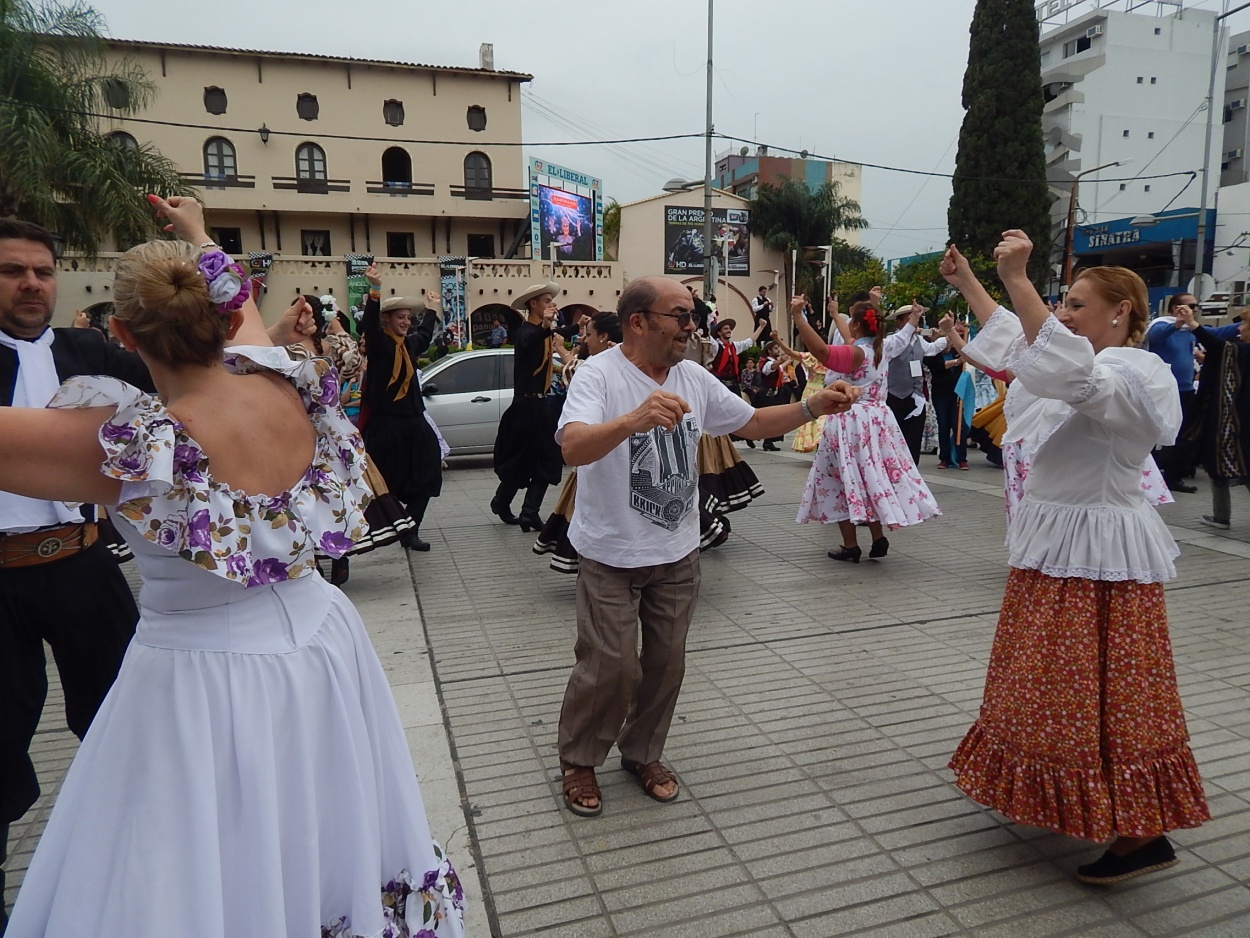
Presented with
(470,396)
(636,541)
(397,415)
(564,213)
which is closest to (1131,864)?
(636,541)

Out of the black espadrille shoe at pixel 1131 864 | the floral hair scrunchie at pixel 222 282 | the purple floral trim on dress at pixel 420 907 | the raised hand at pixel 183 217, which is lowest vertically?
the black espadrille shoe at pixel 1131 864

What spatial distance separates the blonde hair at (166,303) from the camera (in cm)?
177

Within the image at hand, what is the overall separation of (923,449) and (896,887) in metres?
11.6

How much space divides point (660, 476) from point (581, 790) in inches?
44.9

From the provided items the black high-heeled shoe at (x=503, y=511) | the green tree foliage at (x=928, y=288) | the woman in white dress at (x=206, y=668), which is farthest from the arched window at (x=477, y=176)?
the woman in white dress at (x=206, y=668)

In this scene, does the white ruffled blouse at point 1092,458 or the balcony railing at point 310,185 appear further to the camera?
the balcony railing at point 310,185

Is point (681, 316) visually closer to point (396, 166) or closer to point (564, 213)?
point (564, 213)

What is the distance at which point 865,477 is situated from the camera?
6.61 metres

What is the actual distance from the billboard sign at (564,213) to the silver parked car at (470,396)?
24.8 meters

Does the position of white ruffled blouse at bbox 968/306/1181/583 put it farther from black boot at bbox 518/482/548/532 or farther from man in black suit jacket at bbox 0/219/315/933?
black boot at bbox 518/482/548/532

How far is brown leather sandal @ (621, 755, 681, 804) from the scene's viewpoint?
3250 millimetres

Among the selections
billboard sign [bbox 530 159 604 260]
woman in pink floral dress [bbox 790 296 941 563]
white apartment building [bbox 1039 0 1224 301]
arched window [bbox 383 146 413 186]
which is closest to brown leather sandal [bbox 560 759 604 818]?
woman in pink floral dress [bbox 790 296 941 563]

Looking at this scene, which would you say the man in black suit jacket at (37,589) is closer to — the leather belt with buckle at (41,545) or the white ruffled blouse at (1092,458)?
the leather belt with buckle at (41,545)

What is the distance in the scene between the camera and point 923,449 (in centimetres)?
1359
